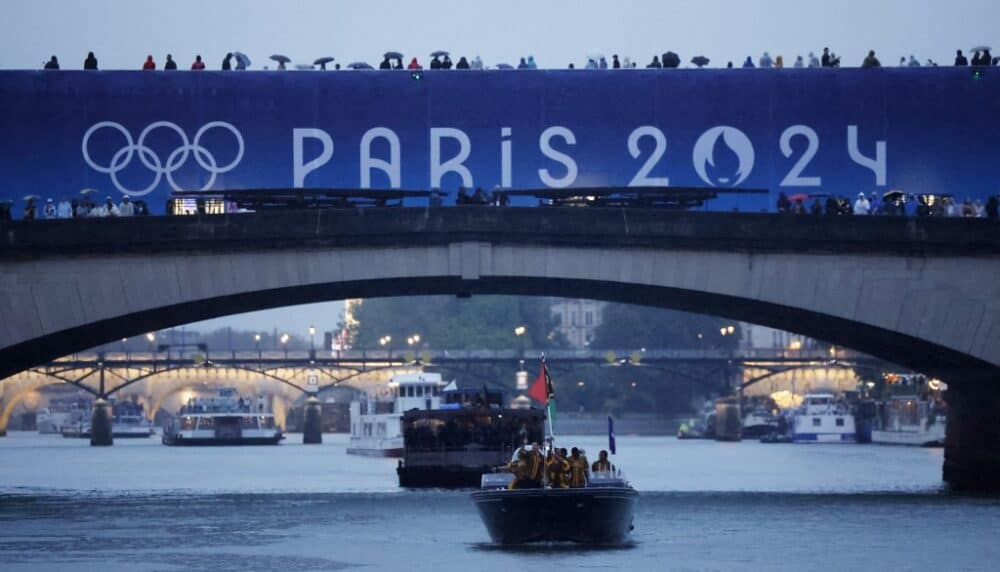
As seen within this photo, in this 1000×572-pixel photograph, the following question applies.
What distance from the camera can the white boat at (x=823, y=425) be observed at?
15975cm

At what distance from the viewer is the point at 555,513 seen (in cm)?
4703

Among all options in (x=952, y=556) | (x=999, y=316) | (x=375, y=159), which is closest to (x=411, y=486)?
(x=375, y=159)

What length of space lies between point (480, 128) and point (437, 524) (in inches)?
525

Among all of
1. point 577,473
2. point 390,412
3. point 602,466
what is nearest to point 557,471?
point 577,473

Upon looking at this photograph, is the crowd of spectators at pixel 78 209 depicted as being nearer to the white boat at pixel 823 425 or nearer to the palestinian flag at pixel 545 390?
the palestinian flag at pixel 545 390

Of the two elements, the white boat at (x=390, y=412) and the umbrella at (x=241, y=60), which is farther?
the white boat at (x=390, y=412)

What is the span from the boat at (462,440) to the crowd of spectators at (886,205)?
19.2m

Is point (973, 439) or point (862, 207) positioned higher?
point (862, 207)

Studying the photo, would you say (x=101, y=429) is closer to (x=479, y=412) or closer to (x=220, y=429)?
(x=220, y=429)

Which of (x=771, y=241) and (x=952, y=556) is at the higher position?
(x=771, y=241)

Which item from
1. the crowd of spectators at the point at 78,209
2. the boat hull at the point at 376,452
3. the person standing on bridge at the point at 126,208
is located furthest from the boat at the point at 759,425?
the person standing on bridge at the point at 126,208

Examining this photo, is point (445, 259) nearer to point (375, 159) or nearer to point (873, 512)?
point (375, 159)

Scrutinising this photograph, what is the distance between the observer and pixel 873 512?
200ft

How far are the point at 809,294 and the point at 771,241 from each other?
2.08m
